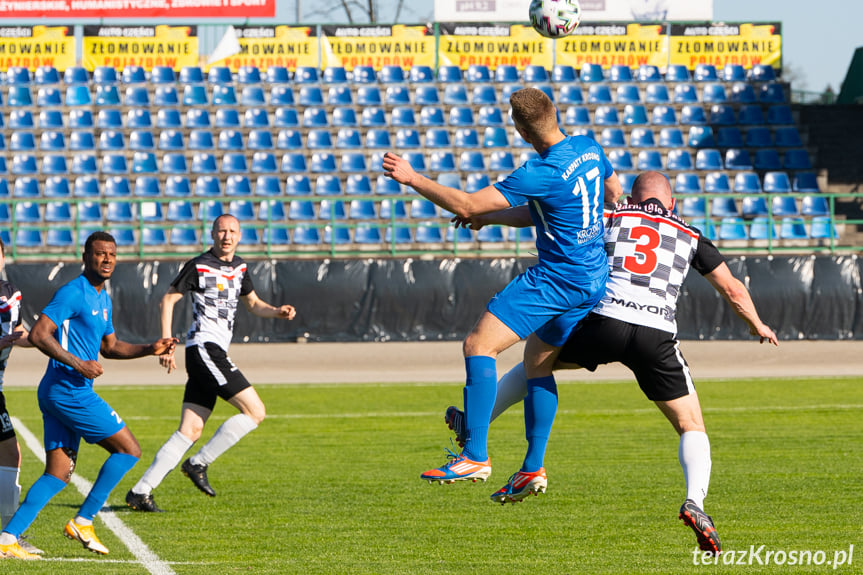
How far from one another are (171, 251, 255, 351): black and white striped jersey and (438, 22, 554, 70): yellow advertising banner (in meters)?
22.5

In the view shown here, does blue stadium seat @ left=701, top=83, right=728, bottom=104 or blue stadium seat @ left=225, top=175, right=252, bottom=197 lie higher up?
blue stadium seat @ left=701, top=83, right=728, bottom=104

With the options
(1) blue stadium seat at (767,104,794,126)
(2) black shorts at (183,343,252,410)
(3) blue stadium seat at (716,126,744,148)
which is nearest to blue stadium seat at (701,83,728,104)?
(3) blue stadium seat at (716,126,744,148)

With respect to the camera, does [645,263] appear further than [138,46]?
No

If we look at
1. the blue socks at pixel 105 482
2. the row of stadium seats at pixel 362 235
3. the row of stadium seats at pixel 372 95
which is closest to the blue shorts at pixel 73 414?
the blue socks at pixel 105 482

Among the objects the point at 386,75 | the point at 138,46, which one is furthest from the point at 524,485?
the point at 138,46

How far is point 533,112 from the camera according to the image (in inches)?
238

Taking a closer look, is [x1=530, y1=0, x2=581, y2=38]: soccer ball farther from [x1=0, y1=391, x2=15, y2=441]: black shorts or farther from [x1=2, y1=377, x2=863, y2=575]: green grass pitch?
[x1=0, y1=391, x2=15, y2=441]: black shorts

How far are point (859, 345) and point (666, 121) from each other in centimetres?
983

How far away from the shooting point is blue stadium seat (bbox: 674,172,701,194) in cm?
2766

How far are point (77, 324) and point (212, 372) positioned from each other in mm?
2103

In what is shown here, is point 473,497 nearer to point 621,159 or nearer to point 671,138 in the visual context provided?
point 621,159

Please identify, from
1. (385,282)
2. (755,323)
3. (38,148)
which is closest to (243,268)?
(755,323)

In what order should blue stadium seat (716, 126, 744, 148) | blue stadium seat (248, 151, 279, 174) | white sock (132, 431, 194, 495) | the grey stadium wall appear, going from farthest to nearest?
blue stadium seat (716, 126, 744, 148) < blue stadium seat (248, 151, 279, 174) < the grey stadium wall < white sock (132, 431, 194, 495)

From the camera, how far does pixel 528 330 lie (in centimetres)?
620
